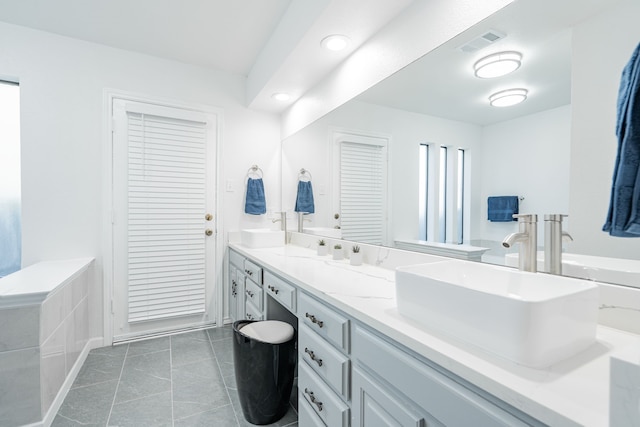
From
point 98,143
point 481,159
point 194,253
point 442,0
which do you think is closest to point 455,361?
point 481,159

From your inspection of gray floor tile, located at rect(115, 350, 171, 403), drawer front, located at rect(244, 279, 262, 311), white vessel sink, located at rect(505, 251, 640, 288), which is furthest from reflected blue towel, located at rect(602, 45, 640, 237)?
gray floor tile, located at rect(115, 350, 171, 403)

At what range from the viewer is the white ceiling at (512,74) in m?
0.96

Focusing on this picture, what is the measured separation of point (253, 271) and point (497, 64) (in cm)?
181

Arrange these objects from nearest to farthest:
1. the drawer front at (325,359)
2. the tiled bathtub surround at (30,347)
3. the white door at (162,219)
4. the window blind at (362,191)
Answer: the drawer front at (325,359)
the tiled bathtub surround at (30,347)
the window blind at (362,191)
the white door at (162,219)

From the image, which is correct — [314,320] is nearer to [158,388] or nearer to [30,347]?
[158,388]

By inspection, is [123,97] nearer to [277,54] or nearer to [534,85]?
[277,54]

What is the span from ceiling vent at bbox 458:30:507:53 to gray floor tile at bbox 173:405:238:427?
6.93ft

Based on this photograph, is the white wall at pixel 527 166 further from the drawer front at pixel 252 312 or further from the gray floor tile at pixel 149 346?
the gray floor tile at pixel 149 346

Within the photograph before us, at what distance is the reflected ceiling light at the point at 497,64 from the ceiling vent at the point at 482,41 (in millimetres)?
49

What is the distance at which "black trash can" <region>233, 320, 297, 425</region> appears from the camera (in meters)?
1.49

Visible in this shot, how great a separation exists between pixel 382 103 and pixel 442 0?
55 centimetres

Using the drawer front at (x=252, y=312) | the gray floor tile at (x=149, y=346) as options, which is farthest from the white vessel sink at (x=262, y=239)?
the gray floor tile at (x=149, y=346)

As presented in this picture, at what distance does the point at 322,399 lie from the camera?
3.98ft

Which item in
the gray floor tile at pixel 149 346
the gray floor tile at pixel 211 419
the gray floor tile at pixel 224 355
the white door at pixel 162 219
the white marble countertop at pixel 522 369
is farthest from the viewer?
the white door at pixel 162 219
